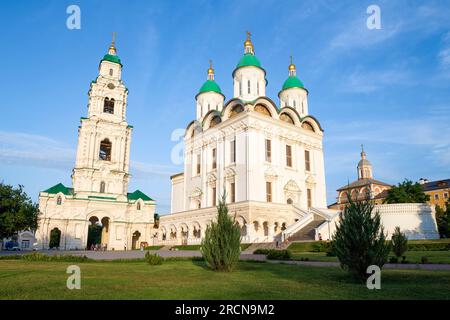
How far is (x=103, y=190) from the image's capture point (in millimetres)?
44562

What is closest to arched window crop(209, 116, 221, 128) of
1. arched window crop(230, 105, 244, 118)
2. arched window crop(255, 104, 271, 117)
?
arched window crop(230, 105, 244, 118)

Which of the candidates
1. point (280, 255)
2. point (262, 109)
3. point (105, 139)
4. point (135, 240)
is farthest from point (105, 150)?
point (280, 255)

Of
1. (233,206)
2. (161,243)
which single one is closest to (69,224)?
(161,243)

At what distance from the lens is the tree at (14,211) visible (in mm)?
23719

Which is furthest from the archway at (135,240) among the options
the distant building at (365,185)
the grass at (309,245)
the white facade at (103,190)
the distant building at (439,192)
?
the distant building at (439,192)

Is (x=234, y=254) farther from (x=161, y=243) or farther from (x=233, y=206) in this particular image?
(x=161, y=243)

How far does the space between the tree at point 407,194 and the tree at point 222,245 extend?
30.6m

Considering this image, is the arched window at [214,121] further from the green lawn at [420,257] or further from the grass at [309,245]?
the green lawn at [420,257]

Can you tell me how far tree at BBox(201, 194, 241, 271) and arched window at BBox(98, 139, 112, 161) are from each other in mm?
37502

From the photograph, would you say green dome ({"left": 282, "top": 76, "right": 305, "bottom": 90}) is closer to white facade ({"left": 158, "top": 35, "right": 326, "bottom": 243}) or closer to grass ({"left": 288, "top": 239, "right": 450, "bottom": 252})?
white facade ({"left": 158, "top": 35, "right": 326, "bottom": 243})

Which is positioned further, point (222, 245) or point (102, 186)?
point (102, 186)

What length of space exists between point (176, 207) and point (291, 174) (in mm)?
18944

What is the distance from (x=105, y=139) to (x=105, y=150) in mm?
2702

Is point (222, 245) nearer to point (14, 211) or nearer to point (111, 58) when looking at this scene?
point (14, 211)
